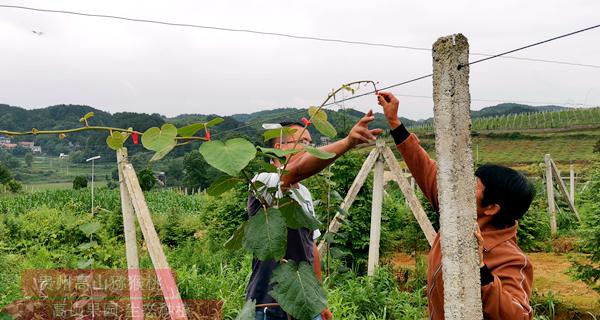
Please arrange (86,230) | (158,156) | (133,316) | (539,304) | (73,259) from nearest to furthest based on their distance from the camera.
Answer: (158,156) → (86,230) → (133,316) → (539,304) → (73,259)

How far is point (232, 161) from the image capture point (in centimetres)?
94

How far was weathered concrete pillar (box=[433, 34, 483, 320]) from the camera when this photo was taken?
3.46 ft

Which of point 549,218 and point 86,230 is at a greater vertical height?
point 86,230

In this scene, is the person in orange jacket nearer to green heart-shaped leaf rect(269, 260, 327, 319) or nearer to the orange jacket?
the orange jacket

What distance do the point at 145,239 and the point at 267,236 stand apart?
2.32 m

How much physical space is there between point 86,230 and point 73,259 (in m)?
3.19

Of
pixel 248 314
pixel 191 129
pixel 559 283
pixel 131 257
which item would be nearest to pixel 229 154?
pixel 191 129

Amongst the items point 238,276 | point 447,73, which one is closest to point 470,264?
point 447,73

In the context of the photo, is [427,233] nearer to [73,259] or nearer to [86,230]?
[86,230]

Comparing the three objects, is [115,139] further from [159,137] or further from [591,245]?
[591,245]

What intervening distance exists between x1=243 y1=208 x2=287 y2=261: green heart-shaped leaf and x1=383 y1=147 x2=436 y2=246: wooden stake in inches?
Answer: 113

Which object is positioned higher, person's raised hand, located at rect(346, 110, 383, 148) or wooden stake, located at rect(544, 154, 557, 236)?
person's raised hand, located at rect(346, 110, 383, 148)

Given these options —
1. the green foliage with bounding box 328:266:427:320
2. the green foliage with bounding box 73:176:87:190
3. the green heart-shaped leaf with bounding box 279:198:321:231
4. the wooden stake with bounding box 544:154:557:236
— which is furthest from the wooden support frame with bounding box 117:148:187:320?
the green foliage with bounding box 73:176:87:190

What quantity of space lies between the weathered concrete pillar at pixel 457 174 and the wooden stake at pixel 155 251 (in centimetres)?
218
